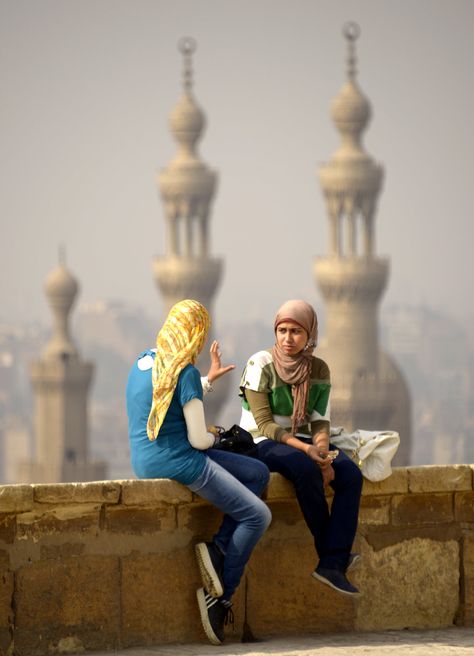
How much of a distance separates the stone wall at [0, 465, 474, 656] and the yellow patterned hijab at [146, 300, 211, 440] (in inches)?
10.7

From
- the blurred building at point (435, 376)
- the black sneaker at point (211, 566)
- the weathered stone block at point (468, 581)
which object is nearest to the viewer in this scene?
the black sneaker at point (211, 566)

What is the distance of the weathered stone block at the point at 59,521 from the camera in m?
5.64

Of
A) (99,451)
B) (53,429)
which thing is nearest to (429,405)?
(99,451)

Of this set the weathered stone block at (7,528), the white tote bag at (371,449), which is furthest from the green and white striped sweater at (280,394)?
the weathered stone block at (7,528)

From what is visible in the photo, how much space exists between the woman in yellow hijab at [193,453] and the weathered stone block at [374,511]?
49 centimetres

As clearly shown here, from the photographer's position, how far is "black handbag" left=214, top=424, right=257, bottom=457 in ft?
19.0

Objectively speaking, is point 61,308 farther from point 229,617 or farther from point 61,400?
point 229,617

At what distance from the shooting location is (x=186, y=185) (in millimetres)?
85250

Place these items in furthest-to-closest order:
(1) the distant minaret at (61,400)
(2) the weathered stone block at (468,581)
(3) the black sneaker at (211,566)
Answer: (1) the distant minaret at (61,400)
(2) the weathered stone block at (468,581)
(3) the black sneaker at (211,566)

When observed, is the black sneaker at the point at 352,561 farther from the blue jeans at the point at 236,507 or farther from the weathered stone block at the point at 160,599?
the weathered stone block at the point at 160,599

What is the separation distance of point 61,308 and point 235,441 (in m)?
74.3

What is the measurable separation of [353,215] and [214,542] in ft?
256

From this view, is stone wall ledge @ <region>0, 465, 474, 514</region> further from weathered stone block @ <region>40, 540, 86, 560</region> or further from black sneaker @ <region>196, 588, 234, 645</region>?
black sneaker @ <region>196, 588, 234, 645</region>

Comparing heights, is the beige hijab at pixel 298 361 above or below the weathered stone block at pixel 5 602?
above
